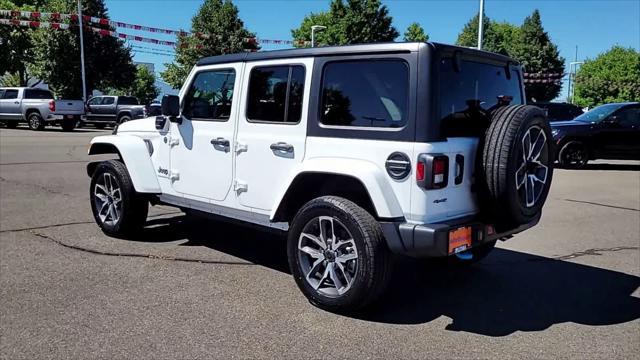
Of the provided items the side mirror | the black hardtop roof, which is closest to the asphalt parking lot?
the side mirror

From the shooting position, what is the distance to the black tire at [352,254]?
3.63m

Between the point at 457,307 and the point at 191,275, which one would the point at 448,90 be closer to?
the point at 457,307

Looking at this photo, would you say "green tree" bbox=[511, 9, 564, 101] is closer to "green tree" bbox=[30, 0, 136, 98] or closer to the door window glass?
"green tree" bbox=[30, 0, 136, 98]

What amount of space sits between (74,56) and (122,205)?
35.9 metres

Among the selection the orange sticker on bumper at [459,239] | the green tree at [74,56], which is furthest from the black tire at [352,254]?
the green tree at [74,56]

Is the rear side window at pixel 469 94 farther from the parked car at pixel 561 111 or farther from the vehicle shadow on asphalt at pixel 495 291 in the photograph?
the parked car at pixel 561 111

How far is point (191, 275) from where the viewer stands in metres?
4.69

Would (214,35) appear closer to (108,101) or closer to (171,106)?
(108,101)

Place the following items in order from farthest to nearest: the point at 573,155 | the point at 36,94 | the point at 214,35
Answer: the point at 214,35 → the point at 36,94 → the point at 573,155

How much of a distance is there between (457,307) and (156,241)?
3299 millimetres

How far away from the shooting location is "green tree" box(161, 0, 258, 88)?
40.0 m

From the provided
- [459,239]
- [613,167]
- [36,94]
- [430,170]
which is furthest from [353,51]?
[36,94]

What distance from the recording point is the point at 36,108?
2442cm

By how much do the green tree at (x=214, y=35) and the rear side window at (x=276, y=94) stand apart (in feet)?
117
